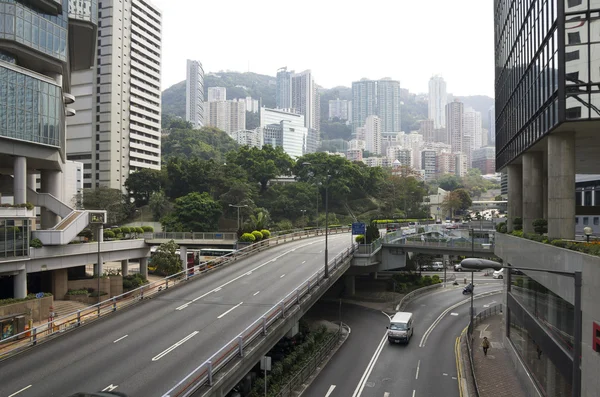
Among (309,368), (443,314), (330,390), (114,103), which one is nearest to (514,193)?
(443,314)

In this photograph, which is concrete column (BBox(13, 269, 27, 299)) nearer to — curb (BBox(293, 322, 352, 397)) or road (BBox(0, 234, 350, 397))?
road (BBox(0, 234, 350, 397))

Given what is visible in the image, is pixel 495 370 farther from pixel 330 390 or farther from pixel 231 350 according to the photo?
pixel 231 350

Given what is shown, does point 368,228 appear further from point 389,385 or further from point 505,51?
point 389,385

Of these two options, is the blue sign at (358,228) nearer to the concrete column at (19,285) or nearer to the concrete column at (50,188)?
the concrete column at (19,285)

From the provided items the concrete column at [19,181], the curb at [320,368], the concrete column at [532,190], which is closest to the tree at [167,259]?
the concrete column at [19,181]

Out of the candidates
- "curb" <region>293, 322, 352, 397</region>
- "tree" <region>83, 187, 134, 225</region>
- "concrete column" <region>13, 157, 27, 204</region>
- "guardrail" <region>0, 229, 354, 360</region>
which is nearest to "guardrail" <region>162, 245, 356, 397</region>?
"curb" <region>293, 322, 352, 397</region>

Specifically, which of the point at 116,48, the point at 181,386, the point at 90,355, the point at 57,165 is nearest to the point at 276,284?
the point at 90,355
